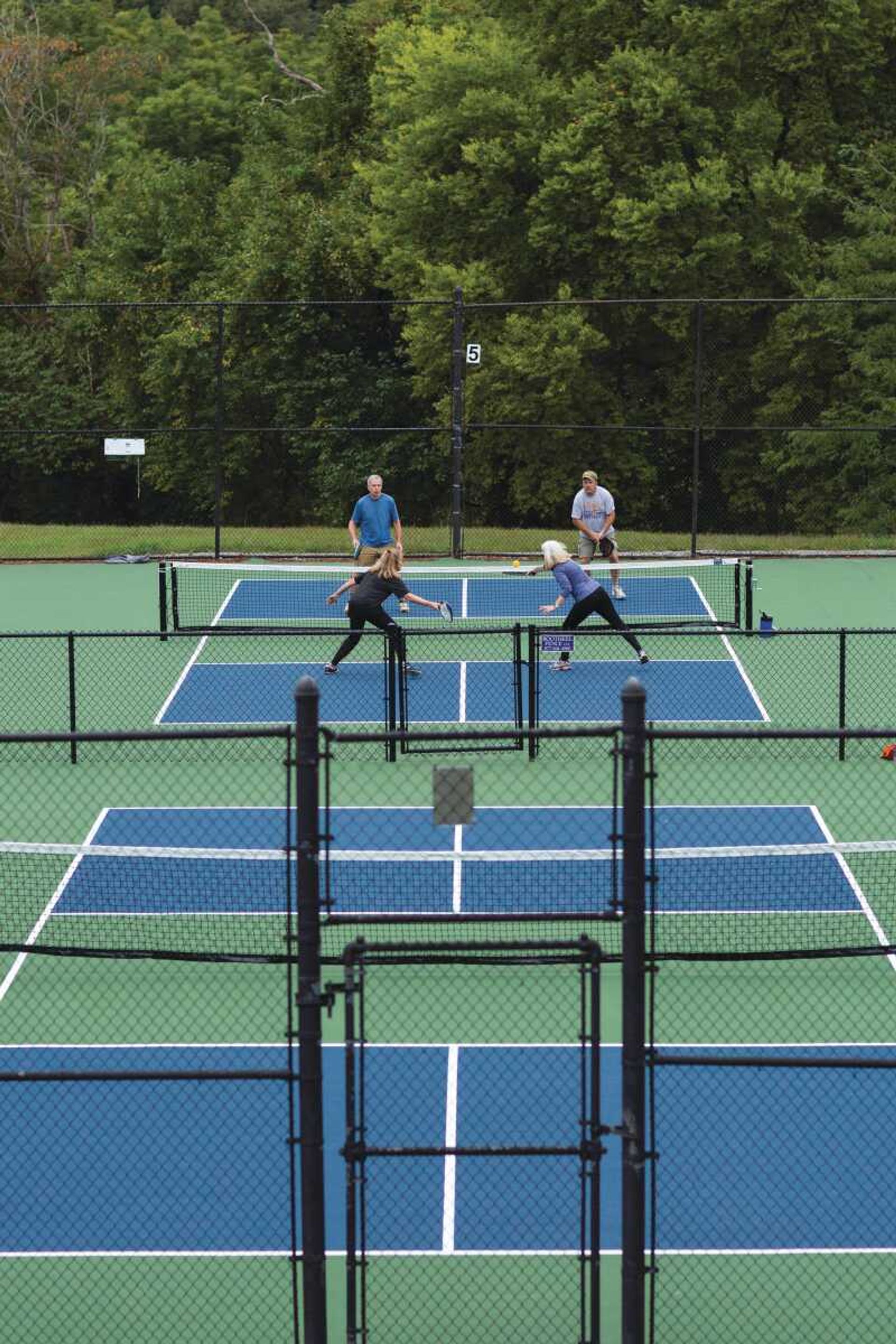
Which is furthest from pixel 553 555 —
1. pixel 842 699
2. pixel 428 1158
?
pixel 428 1158

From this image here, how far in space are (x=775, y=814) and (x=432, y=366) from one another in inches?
864

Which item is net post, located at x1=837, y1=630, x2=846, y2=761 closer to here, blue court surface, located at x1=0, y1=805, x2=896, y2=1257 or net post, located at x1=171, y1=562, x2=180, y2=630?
blue court surface, located at x1=0, y1=805, x2=896, y2=1257

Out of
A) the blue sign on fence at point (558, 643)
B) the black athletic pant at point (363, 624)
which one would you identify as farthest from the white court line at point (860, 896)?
the black athletic pant at point (363, 624)

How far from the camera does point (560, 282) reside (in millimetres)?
37250

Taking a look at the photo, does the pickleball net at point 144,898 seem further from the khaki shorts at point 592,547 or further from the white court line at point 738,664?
the khaki shorts at point 592,547

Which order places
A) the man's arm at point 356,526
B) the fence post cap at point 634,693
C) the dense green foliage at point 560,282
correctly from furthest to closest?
the dense green foliage at point 560,282
the man's arm at point 356,526
the fence post cap at point 634,693

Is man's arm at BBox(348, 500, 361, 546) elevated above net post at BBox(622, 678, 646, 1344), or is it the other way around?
man's arm at BBox(348, 500, 361, 546)

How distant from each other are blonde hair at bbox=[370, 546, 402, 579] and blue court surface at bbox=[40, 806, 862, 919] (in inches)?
128

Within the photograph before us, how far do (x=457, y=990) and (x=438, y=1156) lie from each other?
3.12 meters

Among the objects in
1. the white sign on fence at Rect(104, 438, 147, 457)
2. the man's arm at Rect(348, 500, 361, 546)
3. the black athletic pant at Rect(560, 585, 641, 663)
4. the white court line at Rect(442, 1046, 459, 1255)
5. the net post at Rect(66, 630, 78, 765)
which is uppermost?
the white sign on fence at Rect(104, 438, 147, 457)

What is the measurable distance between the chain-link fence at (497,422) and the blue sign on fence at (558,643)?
10.2 metres

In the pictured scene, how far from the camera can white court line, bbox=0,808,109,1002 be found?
13062 millimetres

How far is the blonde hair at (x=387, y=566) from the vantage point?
19.2m

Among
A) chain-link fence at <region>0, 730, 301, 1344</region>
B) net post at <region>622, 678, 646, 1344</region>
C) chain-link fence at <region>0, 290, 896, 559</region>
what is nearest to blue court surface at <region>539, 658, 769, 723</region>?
chain-link fence at <region>0, 730, 301, 1344</region>
